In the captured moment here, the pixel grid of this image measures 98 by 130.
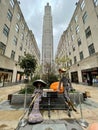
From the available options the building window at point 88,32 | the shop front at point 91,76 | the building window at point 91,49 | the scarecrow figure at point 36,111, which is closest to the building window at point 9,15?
the building window at point 88,32

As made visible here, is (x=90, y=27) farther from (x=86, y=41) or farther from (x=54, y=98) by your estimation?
(x=54, y=98)

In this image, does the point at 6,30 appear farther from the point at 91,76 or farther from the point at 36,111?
the point at 91,76

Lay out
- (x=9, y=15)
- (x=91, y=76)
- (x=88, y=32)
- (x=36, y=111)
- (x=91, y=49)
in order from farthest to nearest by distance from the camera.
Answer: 1. (x=9, y=15)
2. (x=88, y=32)
3. (x=91, y=76)
4. (x=91, y=49)
5. (x=36, y=111)

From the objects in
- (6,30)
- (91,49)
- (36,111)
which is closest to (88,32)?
(91,49)

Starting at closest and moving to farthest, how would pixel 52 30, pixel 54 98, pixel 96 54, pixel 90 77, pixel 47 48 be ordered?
pixel 54 98
pixel 96 54
pixel 90 77
pixel 47 48
pixel 52 30

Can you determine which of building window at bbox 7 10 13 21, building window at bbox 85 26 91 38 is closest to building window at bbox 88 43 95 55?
building window at bbox 85 26 91 38

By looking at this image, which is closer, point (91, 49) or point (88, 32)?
point (91, 49)

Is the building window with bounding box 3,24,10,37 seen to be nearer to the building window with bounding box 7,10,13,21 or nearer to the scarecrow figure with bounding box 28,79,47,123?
the building window with bounding box 7,10,13,21

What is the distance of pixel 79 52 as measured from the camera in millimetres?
21781

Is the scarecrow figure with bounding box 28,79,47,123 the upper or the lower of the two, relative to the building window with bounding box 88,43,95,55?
lower

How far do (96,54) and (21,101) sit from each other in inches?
520

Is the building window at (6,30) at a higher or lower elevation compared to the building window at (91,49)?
higher

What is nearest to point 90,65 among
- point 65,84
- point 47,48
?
point 65,84

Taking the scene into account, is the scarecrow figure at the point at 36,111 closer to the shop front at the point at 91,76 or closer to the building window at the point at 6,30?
the shop front at the point at 91,76
